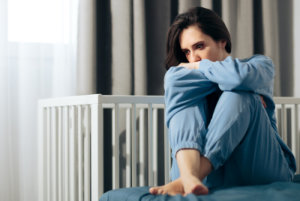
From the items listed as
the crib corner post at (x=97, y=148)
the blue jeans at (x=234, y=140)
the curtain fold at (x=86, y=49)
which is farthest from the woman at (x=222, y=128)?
→ the curtain fold at (x=86, y=49)

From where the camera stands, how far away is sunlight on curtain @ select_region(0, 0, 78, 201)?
1891 millimetres

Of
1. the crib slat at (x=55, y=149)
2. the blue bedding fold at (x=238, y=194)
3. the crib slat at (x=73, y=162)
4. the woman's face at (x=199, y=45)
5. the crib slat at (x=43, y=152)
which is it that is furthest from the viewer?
the crib slat at (x=43, y=152)

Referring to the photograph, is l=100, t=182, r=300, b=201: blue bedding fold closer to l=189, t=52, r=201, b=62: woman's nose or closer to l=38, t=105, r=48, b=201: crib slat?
l=189, t=52, r=201, b=62: woman's nose

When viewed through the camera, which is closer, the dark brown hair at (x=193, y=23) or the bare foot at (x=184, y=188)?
the bare foot at (x=184, y=188)

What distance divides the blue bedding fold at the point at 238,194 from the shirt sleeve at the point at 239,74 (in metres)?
0.26

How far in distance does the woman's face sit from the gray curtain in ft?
2.14

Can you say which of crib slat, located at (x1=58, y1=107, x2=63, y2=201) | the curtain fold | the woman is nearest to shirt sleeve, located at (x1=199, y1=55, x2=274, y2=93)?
the woman

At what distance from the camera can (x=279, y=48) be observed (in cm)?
236

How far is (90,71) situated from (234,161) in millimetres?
959

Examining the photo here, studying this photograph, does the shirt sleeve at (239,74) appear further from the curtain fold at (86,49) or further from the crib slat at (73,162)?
the curtain fold at (86,49)

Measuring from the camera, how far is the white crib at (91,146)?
4.62 ft

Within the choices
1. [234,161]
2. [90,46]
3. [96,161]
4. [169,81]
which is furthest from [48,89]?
[234,161]

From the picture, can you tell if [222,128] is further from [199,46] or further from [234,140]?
[199,46]

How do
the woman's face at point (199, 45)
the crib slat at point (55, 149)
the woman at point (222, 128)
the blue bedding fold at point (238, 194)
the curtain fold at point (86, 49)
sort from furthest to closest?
the curtain fold at point (86, 49) < the crib slat at point (55, 149) < the woman's face at point (199, 45) < the woman at point (222, 128) < the blue bedding fold at point (238, 194)
